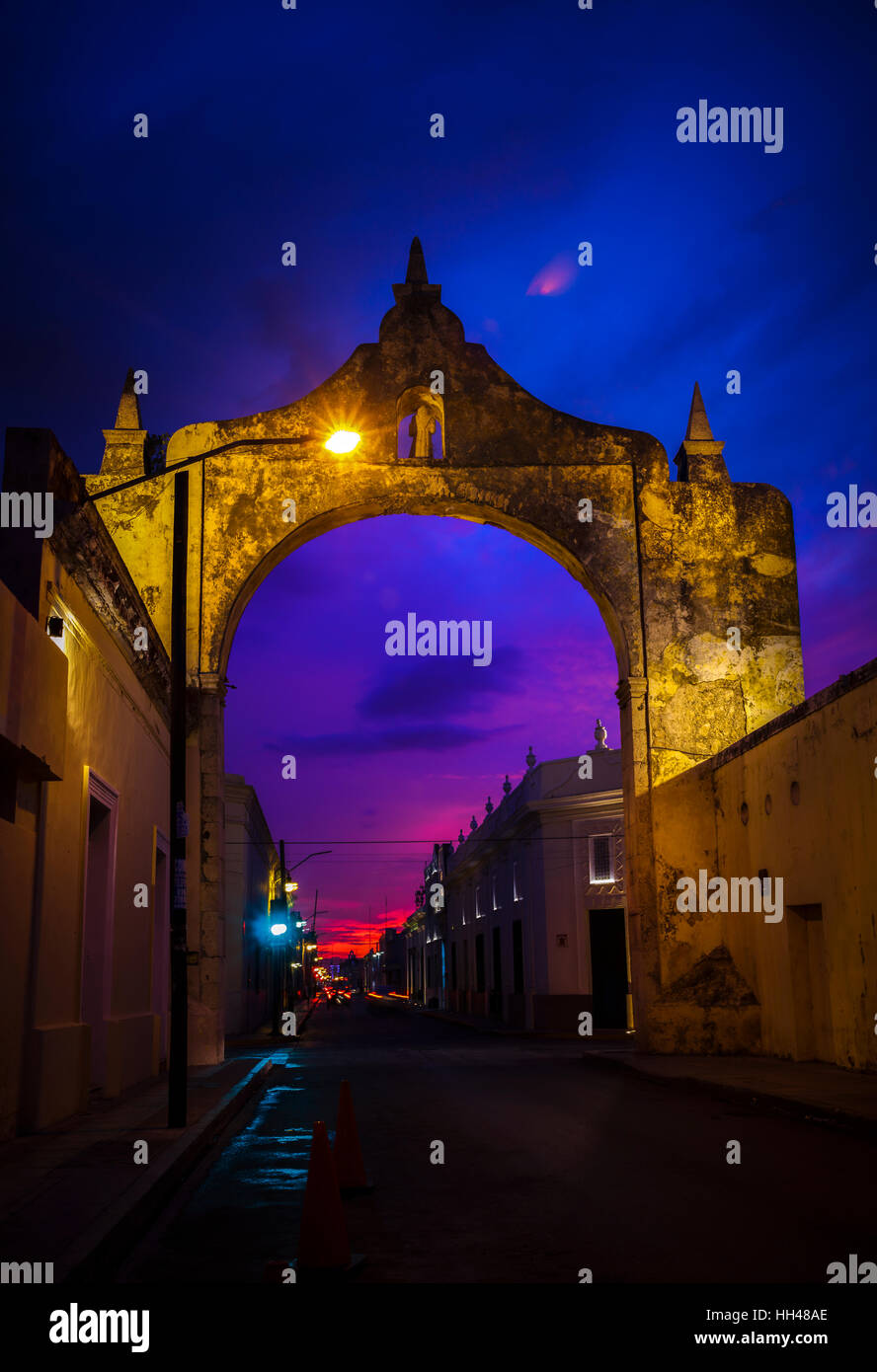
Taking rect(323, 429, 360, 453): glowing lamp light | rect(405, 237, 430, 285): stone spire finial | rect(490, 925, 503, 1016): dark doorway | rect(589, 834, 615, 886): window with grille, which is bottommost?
rect(490, 925, 503, 1016): dark doorway

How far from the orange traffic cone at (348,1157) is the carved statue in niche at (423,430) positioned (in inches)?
573

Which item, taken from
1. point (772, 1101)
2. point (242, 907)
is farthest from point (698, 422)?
point (242, 907)

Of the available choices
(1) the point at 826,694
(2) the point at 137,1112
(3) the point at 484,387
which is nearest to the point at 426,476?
(3) the point at 484,387

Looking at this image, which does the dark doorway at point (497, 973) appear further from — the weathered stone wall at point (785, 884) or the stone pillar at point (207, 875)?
the stone pillar at point (207, 875)

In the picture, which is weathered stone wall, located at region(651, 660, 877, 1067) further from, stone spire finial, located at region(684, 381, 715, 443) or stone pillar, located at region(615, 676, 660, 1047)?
stone spire finial, located at region(684, 381, 715, 443)

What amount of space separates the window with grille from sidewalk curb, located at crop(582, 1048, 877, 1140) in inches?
718

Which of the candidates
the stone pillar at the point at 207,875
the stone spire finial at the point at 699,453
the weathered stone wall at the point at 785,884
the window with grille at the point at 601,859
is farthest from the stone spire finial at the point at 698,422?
the window with grille at the point at 601,859

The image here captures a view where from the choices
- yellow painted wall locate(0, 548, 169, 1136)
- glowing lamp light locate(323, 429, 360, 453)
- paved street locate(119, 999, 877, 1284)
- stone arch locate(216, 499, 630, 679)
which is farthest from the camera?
stone arch locate(216, 499, 630, 679)

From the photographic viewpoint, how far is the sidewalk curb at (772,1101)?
9.52m

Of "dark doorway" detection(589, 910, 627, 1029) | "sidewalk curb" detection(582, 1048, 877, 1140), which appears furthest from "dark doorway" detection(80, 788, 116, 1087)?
"dark doorway" detection(589, 910, 627, 1029)

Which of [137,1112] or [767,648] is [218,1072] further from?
[767,648]

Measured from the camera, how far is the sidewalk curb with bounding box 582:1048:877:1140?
31.2ft

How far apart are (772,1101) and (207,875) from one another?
997cm
